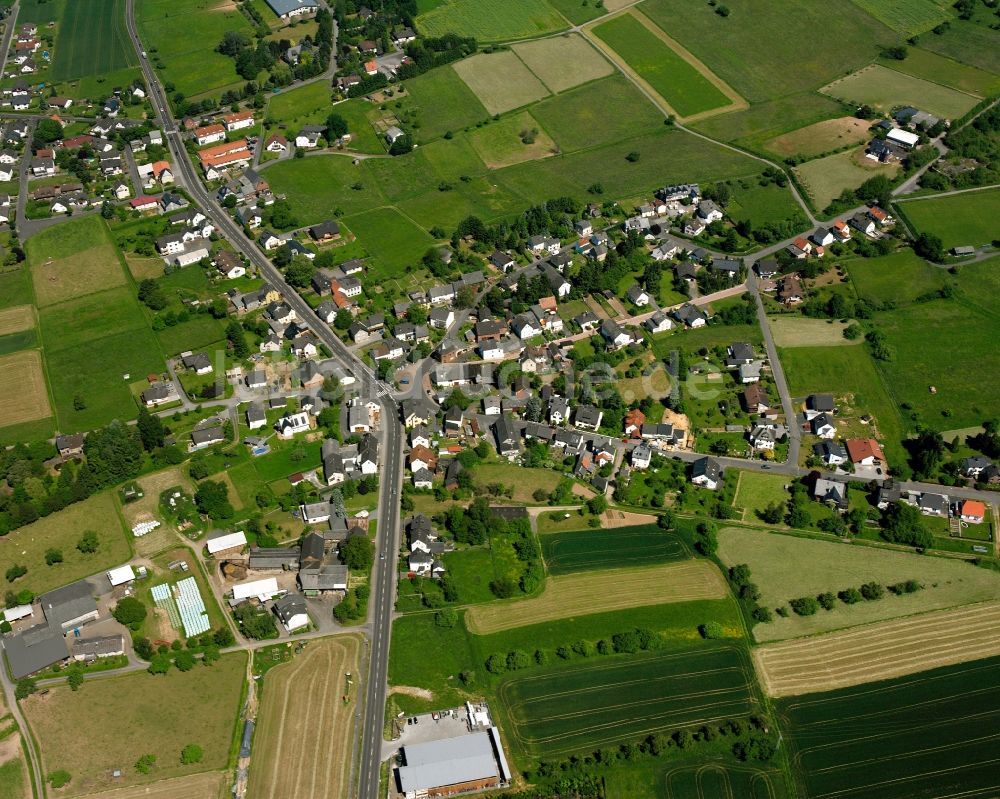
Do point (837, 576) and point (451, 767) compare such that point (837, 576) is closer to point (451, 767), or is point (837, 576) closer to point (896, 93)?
point (451, 767)

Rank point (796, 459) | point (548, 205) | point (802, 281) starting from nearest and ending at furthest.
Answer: point (796, 459) < point (802, 281) < point (548, 205)

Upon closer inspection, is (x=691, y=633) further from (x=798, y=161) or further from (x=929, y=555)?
(x=798, y=161)

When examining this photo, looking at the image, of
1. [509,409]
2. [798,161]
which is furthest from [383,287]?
[798,161]

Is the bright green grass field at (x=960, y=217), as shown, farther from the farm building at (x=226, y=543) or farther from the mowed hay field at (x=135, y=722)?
the mowed hay field at (x=135, y=722)

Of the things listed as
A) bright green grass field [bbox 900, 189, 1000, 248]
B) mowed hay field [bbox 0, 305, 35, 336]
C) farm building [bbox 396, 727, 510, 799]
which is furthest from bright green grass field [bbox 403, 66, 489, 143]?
farm building [bbox 396, 727, 510, 799]

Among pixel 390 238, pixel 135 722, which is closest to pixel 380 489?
pixel 135 722

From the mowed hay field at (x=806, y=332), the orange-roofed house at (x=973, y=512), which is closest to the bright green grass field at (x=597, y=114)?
the mowed hay field at (x=806, y=332)

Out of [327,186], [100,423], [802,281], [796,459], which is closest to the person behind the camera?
[796,459]
